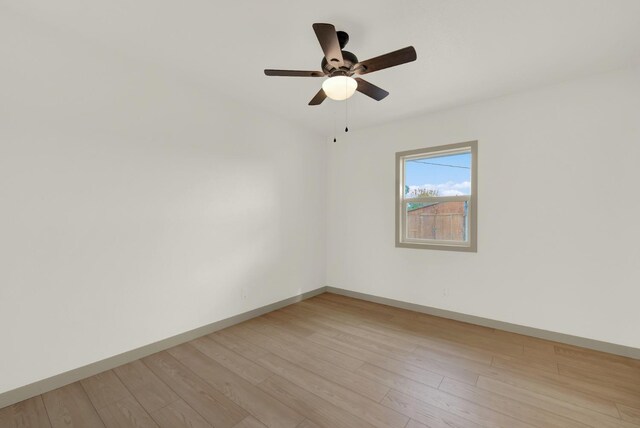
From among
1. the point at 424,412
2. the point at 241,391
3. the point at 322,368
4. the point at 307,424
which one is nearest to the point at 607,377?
the point at 424,412

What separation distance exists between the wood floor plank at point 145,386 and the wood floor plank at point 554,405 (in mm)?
2293

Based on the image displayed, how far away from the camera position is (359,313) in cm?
346

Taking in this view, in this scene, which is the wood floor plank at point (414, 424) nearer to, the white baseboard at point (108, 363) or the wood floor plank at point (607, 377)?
the wood floor plank at point (607, 377)

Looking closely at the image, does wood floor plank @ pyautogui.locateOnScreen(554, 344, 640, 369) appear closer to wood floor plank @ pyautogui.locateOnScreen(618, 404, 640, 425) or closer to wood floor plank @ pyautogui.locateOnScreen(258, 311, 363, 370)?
wood floor plank @ pyautogui.locateOnScreen(618, 404, 640, 425)

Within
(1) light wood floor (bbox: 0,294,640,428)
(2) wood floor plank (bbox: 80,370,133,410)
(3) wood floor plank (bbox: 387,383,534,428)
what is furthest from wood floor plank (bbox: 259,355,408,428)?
(2) wood floor plank (bbox: 80,370,133,410)

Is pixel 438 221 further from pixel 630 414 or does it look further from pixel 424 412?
pixel 424 412

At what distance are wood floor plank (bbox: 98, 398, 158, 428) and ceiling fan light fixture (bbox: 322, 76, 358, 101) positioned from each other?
8.25ft

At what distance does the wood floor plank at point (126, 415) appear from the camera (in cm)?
160

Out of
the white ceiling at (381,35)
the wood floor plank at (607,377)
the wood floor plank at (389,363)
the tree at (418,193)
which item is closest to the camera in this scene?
the white ceiling at (381,35)

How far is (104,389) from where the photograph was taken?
1.92 meters

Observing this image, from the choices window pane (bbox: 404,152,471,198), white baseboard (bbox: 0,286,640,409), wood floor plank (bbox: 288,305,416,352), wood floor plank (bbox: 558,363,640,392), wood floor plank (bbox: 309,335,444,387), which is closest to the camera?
white baseboard (bbox: 0,286,640,409)

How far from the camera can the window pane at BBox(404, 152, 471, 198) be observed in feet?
10.8

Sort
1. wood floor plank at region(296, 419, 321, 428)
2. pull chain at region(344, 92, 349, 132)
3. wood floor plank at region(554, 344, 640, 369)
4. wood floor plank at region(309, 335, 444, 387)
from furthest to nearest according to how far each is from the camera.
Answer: pull chain at region(344, 92, 349, 132)
wood floor plank at region(554, 344, 640, 369)
wood floor plank at region(309, 335, 444, 387)
wood floor plank at region(296, 419, 321, 428)

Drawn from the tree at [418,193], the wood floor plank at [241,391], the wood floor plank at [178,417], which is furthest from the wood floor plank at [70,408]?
the tree at [418,193]
